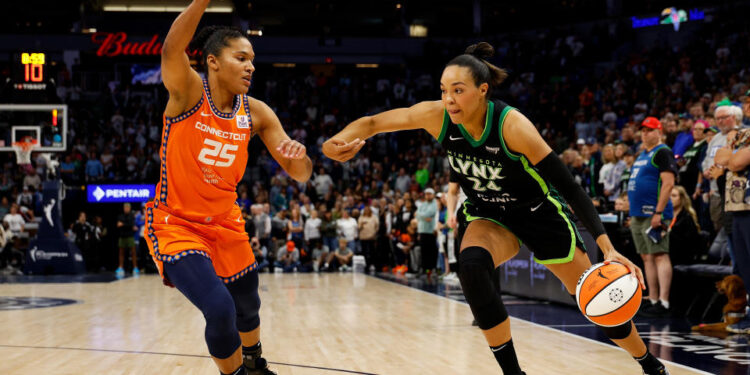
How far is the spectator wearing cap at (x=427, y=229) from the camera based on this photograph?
1541 cm

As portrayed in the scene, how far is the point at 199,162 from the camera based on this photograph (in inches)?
155

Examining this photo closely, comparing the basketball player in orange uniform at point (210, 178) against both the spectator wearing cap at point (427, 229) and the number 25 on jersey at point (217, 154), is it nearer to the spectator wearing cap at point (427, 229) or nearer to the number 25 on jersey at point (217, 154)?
the number 25 on jersey at point (217, 154)

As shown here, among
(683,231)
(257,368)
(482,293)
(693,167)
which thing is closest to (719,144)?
(683,231)

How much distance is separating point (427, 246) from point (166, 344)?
9.56m

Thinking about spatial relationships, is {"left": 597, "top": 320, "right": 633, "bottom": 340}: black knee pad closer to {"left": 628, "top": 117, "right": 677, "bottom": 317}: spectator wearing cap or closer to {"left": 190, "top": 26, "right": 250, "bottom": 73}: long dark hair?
{"left": 190, "top": 26, "right": 250, "bottom": 73}: long dark hair

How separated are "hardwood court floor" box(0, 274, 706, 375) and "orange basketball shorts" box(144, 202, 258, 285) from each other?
1440 mm

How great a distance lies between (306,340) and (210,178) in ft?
10.8

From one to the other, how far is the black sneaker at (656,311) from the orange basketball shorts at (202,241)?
5372 millimetres

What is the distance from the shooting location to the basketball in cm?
382

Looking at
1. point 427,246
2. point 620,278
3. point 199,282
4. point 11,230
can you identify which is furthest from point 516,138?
point 11,230

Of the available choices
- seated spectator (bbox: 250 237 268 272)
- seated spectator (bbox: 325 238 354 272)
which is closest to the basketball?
seated spectator (bbox: 250 237 268 272)

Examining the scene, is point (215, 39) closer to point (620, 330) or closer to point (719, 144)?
point (620, 330)

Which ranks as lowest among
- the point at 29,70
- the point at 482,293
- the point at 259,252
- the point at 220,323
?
the point at 259,252

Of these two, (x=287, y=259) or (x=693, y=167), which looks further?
(x=287, y=259)
